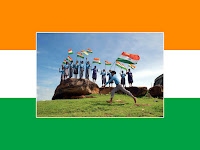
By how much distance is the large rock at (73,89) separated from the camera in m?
11.5

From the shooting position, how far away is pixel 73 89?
1147 cm

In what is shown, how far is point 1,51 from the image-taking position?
755 cm

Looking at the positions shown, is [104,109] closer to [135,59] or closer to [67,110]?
[67,110]

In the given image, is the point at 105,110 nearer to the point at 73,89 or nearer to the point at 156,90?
the point at 73,89

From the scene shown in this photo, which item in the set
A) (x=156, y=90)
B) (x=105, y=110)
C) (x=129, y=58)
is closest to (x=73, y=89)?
(x=105, y=110)

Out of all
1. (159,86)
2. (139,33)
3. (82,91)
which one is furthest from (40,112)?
(159,86)

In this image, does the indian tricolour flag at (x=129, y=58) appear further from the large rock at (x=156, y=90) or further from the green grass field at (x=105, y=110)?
the large rock at (x=156, y=90)

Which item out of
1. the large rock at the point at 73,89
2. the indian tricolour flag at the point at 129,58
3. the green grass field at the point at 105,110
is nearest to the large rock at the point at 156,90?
the green grass field at the point at 105,110

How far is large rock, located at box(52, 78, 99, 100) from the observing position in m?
11.5

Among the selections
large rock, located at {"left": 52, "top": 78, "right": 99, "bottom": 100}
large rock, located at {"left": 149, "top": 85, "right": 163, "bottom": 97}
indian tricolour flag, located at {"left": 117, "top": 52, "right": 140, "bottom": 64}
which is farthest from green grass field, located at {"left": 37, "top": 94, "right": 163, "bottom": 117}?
large rock, located at {"left": 52, "top": 78, "right": 99, "bottom": 100}

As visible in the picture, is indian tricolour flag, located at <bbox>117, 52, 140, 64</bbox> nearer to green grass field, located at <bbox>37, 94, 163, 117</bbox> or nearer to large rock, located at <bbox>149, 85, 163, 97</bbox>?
green grass field, located at <bbox>37, 94, 163, 117</bbox>

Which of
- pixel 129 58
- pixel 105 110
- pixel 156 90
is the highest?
pixel 129 58
